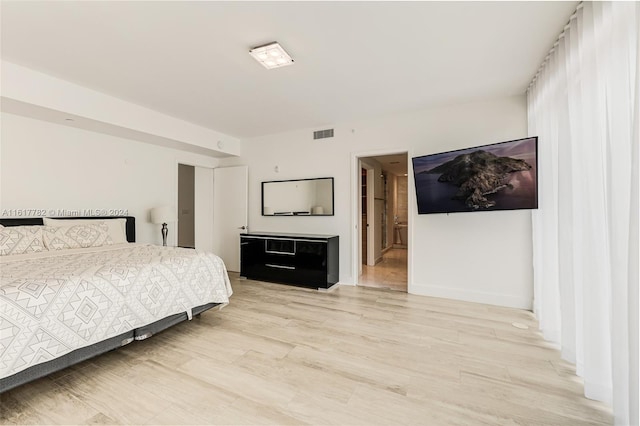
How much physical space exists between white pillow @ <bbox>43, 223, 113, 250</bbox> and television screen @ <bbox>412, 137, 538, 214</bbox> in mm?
4097

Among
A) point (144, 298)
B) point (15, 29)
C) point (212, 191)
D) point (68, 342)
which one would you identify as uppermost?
point (15, 29)

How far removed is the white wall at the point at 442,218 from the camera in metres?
3.48

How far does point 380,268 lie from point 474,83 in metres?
3.91

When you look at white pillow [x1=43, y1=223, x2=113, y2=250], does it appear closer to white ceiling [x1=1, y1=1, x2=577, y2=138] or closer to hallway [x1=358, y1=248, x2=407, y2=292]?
white ceiling [x1=1, y1=1, x2=577, y2=138]

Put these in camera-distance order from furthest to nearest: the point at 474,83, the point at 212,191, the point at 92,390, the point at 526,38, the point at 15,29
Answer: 1. the point at 212,191
2. the point at 474,83
3. the point at 526,38
4. the point at 15,29
5. the point at 92,390

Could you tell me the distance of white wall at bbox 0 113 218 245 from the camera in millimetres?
3105

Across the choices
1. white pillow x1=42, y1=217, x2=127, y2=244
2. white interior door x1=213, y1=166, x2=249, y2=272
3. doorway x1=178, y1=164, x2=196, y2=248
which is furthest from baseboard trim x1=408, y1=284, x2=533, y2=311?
doorway x1=178, y1=164, x2=196, y2=248

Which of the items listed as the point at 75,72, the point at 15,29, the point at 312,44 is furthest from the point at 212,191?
the point at 312,44

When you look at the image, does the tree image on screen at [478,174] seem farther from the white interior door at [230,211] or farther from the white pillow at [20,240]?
the white pillow at [20,240]

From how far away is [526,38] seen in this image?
2273 millimetres

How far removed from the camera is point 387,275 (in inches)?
205

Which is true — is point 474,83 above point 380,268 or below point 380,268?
above

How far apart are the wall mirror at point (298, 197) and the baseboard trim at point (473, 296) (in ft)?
6.14

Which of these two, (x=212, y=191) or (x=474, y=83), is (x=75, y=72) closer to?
(x=212, y=191)
